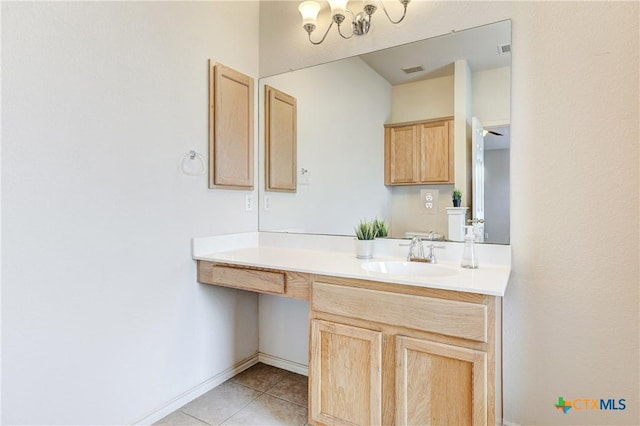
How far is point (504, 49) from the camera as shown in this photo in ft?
5.33

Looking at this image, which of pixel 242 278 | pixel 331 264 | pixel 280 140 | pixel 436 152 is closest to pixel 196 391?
pixel 242 278

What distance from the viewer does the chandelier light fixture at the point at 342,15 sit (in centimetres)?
190

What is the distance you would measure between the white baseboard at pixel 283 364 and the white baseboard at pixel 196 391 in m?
0.05

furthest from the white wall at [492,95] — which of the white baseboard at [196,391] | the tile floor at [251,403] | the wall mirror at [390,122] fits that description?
the white baseboard at [196,391]

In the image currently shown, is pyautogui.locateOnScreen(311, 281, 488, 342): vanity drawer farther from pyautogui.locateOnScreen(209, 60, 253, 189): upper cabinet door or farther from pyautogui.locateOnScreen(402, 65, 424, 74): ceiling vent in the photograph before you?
pyautogui.locateOnScreen(402, 65, 424, 74): ceiling vent

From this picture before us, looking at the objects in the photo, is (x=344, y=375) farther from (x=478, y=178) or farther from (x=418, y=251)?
(x=478, y=178)

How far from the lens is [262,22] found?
238 centimetres

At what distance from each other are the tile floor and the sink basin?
869mm

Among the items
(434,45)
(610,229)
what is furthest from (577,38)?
(610,229)

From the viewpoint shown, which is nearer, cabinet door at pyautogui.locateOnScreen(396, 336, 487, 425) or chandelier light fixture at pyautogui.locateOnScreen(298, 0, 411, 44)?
cabinet door at pyautogui.locateOnScreen(396, 336, 487, 425)

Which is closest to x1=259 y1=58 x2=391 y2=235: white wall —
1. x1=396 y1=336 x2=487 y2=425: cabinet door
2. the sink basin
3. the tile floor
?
the sink basin

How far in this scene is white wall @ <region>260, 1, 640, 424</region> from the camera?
1.40 m

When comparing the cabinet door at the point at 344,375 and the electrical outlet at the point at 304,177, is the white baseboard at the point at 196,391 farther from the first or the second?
the electrical outlet at the point at 304,177

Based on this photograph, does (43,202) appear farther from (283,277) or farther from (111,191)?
(283,277)
